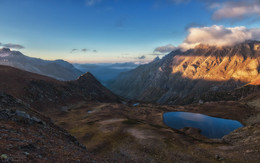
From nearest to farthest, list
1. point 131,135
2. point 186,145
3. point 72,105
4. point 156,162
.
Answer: point 156,162 < point 186,145 < point 131,135 < point 72,105

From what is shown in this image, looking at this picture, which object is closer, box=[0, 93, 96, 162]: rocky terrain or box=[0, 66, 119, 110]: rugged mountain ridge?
box=[0, 93, 96, 162]: rocky terrain

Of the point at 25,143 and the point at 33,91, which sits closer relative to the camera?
the point at 25,143

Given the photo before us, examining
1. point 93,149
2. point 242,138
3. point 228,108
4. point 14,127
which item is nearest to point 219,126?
point 242,138

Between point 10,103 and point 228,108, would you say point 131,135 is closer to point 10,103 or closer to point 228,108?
point 10,103

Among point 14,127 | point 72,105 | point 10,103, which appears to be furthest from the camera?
point 72,105

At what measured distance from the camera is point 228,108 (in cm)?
15900

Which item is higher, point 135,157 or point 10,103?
point 10,103

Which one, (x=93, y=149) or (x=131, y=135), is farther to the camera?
(x=131, y=135)

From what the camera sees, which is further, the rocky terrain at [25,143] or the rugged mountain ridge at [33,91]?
the rugged mountain ridge at [33,91]

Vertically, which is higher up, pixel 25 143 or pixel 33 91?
pixel 25 143

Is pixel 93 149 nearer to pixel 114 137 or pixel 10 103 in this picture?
pixel 114 137

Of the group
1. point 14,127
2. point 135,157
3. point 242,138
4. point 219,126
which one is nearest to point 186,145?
point 135,157

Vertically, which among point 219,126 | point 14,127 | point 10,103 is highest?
point 10,103

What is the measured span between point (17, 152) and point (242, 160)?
152 feet
